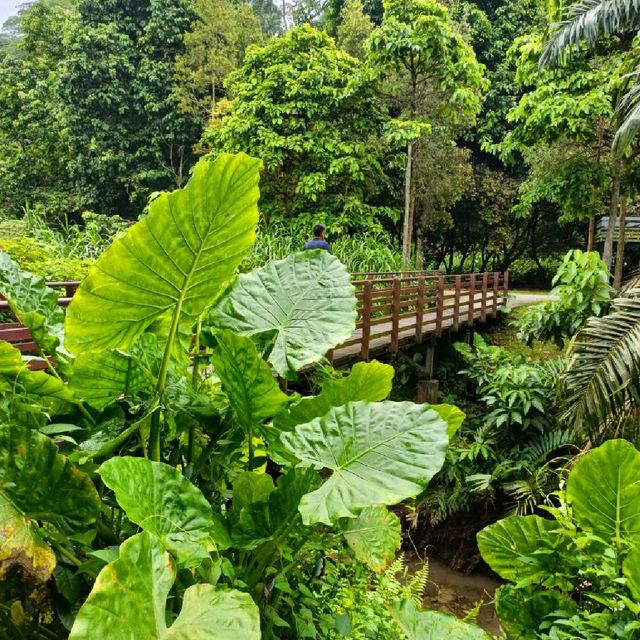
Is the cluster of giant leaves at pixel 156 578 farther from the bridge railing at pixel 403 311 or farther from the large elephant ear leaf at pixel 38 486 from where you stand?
the bridge railing at pixel 403 311

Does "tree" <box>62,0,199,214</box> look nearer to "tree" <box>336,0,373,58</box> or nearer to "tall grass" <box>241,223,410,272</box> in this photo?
"tree" <box>336,0,373,58</box>

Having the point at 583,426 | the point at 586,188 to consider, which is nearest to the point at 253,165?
the point at 583,426

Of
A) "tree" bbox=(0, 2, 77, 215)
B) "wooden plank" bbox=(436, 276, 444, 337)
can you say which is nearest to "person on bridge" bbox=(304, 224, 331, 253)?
"wooden plank" bbox=(436, 276, 444, 337)

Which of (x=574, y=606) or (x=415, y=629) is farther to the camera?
(x=574, y=606)

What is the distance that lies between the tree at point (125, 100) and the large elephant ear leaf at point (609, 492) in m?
15.5

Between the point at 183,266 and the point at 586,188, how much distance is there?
977cm

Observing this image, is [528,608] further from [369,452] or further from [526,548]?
[369,452]

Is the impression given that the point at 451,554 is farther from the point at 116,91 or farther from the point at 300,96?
the point at 116,91

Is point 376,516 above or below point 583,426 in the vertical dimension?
above

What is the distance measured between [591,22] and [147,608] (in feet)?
28.8

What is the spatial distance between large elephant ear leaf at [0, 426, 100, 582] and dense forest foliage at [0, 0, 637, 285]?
6416mm

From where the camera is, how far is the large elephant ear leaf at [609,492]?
153cm

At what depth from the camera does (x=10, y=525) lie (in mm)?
846

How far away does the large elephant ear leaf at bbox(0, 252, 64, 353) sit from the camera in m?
1.22
